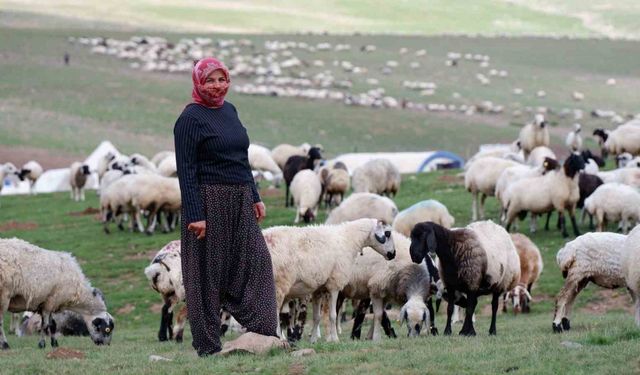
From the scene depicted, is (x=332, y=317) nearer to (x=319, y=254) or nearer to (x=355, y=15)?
(x=319, y=254)

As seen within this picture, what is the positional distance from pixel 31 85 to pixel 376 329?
4975cm

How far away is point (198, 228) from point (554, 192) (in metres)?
12.6

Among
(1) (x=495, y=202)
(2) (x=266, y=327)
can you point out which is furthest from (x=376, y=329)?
(1) (x=495, y=202)

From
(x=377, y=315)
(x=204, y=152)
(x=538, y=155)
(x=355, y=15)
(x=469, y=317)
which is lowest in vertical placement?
(x=377, y=315)

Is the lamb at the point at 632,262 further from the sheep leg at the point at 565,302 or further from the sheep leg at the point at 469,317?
the sheep leg at the point at 469,317

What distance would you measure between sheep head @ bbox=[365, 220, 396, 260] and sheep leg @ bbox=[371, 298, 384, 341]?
727 mm

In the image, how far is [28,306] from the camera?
1390 cm

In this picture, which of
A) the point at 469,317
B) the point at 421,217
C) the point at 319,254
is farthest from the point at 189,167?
the point at 421,217

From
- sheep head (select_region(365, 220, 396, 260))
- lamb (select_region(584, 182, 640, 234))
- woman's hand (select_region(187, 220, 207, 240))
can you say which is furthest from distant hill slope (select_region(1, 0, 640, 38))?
woman's hand (select_region(187, 220, 207, 240))

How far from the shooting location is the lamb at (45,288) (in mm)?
13523

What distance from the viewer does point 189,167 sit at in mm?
10289

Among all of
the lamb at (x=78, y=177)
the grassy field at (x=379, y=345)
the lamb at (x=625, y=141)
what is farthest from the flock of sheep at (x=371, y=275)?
the lamb at (x=78, y=177)

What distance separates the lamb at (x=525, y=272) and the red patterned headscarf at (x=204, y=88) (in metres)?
7.78

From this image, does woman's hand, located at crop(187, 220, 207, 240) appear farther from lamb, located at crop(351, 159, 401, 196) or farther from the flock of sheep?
lamb, located at crop(351, 159, 401, 196)
